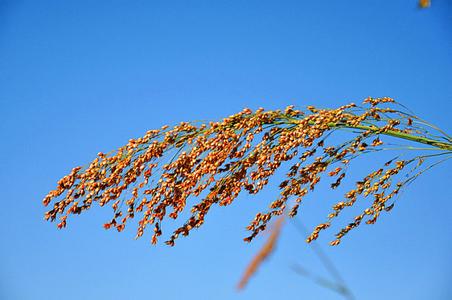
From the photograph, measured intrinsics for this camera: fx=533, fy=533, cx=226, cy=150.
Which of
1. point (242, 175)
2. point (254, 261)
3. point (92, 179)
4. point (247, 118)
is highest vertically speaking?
point (92, 179)

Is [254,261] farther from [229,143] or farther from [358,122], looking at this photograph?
[358,122]

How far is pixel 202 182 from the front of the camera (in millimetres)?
2252

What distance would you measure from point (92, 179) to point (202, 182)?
0.47 meters

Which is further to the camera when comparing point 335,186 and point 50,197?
point 335,186

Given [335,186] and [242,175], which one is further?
[335,186]

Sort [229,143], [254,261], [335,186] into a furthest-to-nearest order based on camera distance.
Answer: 1. [335,186]
2. [229,143]
3. [254,261]

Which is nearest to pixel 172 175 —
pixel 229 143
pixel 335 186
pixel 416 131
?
pixel 229 143

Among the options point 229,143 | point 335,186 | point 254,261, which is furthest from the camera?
point 335,186

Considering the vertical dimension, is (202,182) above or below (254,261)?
above

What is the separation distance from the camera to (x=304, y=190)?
2.29 meters

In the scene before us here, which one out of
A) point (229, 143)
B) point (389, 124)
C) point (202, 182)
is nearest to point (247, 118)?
point (229, 143)

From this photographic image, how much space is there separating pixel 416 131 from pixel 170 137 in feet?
3.69

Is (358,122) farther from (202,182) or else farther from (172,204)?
(172,204)

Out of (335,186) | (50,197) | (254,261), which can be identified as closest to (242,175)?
(335,186)
